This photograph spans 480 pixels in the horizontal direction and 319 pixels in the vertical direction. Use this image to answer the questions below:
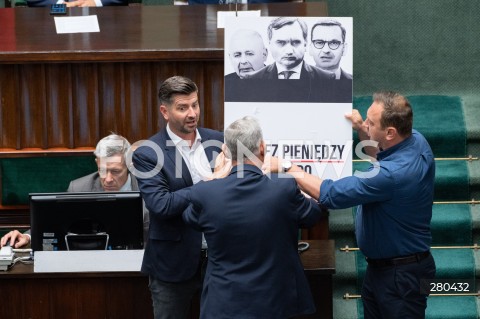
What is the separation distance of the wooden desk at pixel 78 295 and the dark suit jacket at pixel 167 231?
0.27 m

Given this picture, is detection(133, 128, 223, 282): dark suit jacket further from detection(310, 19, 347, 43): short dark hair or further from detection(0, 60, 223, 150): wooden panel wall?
detection(0, 60, 223, 150): wooden panel wall

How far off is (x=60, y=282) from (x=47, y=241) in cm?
22

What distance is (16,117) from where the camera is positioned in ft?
18.1

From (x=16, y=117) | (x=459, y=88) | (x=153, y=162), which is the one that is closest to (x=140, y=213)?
(x=153, y=162)

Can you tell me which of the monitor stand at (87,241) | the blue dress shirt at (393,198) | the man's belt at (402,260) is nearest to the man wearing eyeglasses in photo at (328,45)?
the blue dress shirt at (393,198)

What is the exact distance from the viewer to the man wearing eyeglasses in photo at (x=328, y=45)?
4.40 meters

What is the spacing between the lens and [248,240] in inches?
151

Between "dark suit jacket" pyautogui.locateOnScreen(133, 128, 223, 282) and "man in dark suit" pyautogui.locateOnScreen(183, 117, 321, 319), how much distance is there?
0.38 m

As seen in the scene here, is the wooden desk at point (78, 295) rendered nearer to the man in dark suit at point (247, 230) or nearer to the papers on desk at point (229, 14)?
the man in dark suit at point (247, 230)

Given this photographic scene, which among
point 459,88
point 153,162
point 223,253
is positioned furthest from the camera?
point 459,88

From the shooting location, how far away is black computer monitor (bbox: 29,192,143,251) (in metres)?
4.43

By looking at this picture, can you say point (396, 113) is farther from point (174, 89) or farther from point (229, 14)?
point (229, 14)

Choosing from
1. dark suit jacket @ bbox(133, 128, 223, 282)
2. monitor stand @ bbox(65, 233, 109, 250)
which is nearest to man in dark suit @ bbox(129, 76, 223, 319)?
dark suit jacket @ bbox(133, 128, 223, 282)

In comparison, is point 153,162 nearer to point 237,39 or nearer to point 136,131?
Answer: point 237,39
